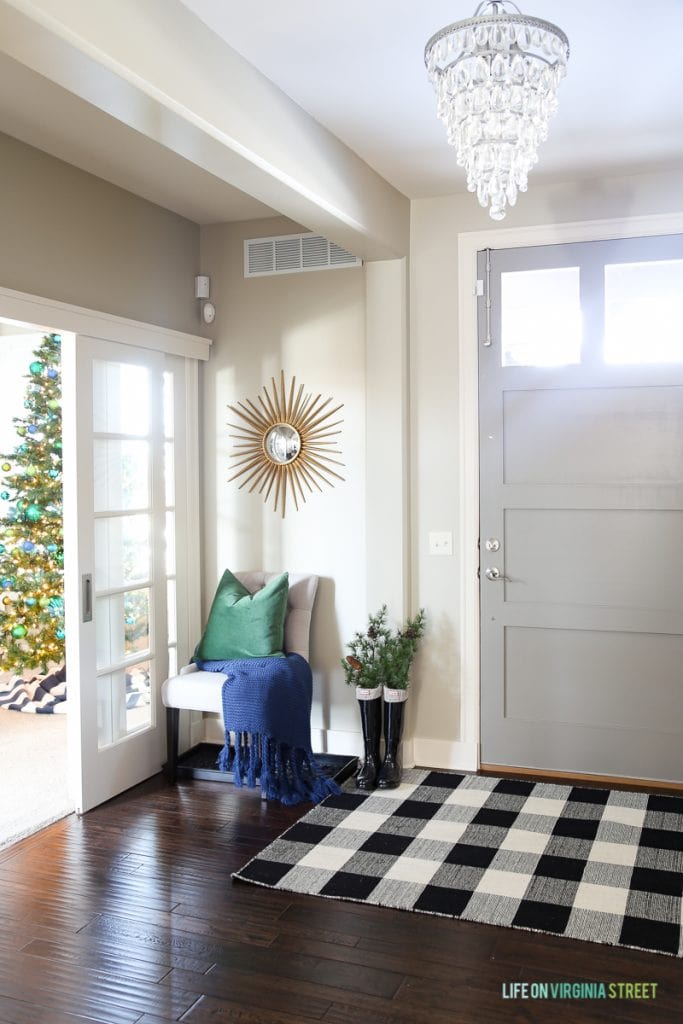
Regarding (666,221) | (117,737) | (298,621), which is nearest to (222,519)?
(298,621)

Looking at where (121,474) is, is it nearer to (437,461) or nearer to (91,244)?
(91,244)

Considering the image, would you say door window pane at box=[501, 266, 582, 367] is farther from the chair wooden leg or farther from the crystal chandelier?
the chair wooden leg

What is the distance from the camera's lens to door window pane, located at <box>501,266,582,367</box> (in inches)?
166

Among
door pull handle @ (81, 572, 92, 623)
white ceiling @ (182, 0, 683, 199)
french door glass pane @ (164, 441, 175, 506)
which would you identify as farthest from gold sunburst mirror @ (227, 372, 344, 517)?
white ceiling @ (182, 0, 683, 199)

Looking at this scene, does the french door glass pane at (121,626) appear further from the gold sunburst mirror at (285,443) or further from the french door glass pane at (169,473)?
the gold sunburst mirror at (285,443)

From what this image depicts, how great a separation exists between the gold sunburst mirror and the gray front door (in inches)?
30.5

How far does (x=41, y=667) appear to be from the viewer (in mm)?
5816

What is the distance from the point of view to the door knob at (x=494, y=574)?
171 inches

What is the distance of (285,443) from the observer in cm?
471

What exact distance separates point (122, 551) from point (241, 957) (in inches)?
77.9

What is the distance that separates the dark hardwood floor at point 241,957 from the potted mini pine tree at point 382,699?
0.86m

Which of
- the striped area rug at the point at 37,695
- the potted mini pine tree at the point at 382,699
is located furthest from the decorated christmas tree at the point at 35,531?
the potted mini pine tree at the point at 382,699

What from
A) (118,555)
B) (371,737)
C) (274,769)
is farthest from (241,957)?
(118,555)

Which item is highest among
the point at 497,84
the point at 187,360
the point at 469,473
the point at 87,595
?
the point at 497,84
